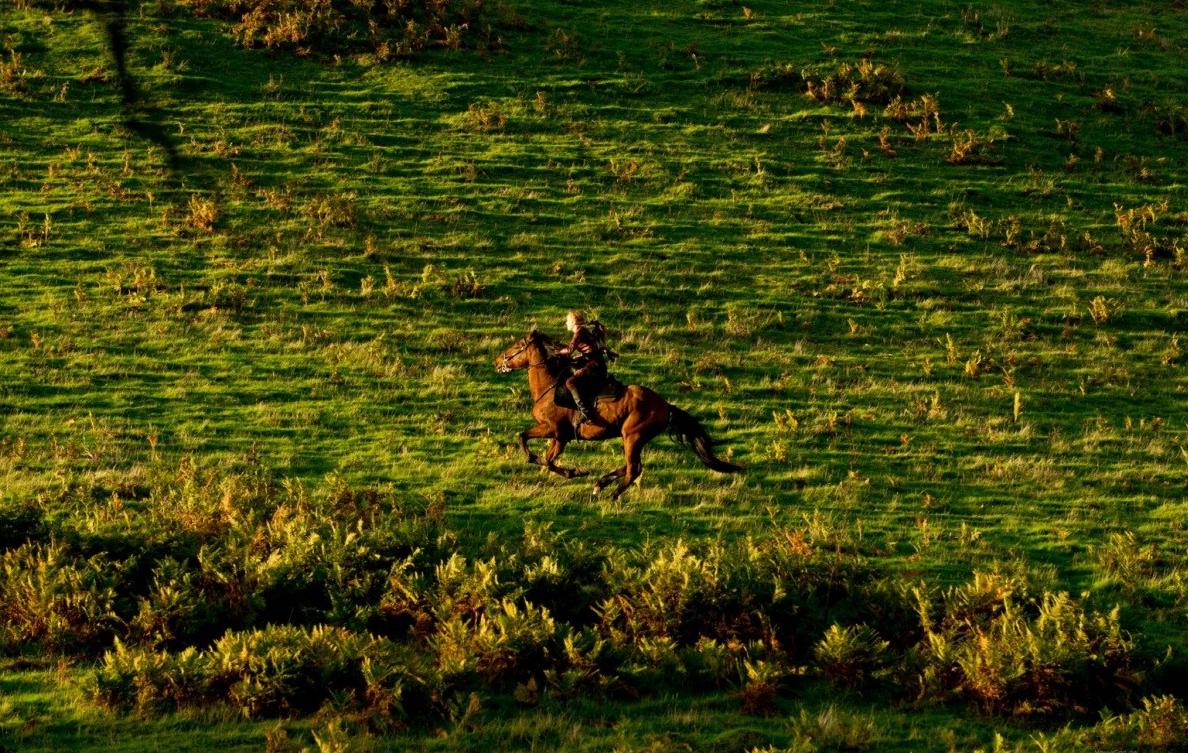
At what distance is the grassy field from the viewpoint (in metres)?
20.3

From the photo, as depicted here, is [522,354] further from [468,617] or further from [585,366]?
[468,617]

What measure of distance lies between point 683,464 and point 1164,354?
50.5 feet

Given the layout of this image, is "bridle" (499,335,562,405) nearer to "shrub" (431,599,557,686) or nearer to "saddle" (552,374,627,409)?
"saddle" (552,374,627,409)

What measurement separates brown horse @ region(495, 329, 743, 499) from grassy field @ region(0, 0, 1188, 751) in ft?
10.8

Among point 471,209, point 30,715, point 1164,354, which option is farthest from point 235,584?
point 1164,354

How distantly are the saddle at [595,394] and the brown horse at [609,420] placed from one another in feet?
0.09

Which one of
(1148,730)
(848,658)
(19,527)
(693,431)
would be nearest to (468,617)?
(693,431)

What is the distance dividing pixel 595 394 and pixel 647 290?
17707 millimetres

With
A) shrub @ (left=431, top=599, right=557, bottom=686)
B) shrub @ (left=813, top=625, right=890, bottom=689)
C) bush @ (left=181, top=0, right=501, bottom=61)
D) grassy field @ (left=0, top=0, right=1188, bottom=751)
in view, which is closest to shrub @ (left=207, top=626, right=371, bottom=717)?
grassy field @ (left=0, top=0, right=1188, bottom=751)

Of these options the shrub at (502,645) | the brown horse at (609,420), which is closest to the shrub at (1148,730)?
the brown horse at (609,420)

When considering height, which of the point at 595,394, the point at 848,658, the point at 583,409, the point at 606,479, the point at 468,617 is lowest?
the point at 848,658

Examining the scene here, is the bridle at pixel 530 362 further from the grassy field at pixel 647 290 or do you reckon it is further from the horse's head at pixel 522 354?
the grassy field at pixel 647 290

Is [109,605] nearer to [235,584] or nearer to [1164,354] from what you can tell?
[235,584]

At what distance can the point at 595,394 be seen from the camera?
Result: 607 inches
